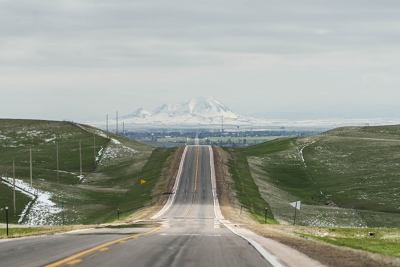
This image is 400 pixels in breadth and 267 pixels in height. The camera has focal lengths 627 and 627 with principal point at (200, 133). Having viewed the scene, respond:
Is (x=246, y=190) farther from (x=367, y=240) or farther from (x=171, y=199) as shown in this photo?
(x=367, y=240)

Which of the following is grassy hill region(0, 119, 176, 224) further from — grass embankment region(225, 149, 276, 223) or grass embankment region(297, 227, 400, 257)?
grass embankment region(297, 227, 400, 257)

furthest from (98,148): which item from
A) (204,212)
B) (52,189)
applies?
(204,212)

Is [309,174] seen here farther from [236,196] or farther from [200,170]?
[236,196]

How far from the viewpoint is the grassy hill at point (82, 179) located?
9812 centimetres

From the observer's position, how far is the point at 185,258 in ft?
56.3

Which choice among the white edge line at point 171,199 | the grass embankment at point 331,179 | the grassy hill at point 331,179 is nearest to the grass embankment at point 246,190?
the grass embankment at point 331,179

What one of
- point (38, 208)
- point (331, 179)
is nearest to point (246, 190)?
point (331, 179)

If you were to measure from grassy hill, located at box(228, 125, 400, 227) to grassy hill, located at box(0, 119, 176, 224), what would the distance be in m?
24.3

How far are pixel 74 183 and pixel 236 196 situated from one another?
46.1m

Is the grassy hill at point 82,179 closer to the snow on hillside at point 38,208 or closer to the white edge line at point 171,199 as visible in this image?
the snow on hillside at point 38,208

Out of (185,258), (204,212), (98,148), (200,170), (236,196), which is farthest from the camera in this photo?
(98,148)

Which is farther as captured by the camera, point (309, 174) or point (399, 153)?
point (399, 153)

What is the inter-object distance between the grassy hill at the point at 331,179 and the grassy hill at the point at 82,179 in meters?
24.3

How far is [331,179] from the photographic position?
135375 mm
